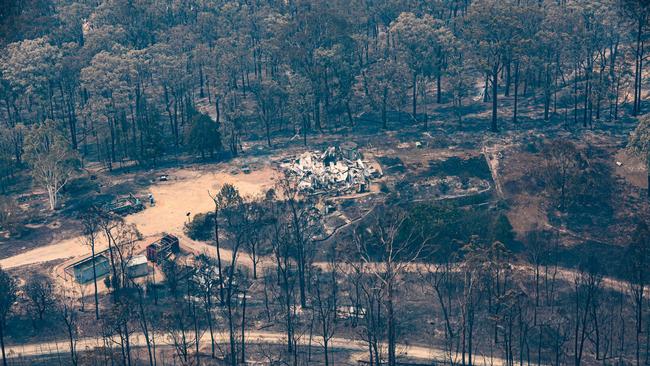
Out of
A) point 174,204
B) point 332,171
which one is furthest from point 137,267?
point 332,171

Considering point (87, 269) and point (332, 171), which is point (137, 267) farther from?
point (332, 171)

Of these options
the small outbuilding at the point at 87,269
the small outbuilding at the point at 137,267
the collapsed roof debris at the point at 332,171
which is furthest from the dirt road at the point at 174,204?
the small outbuilding at the point at 137,267

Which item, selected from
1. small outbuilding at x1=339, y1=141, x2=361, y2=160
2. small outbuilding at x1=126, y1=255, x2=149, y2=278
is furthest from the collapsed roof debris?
small outbuilding at x1=126, y1=255, x2=149, y2=278

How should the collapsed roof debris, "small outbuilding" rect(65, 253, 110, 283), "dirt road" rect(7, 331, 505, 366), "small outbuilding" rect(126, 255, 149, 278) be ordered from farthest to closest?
the collapsed roof debris < "small outbuilding" rect(65, 253, 110, 283) < "small outbuilding" rect(126, 255, 149, 278) < "dirt road" rect(7, 331, 505, 366)

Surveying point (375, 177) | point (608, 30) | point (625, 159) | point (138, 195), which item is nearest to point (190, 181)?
point (138, 195)

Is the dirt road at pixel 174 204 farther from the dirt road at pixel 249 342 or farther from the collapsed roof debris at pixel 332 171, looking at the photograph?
the dirt road at pixel 249 342

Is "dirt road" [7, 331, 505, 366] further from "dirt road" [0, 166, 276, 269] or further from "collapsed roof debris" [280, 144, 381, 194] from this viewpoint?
"collapsed roof debris" [280, 144, 381, 194]
